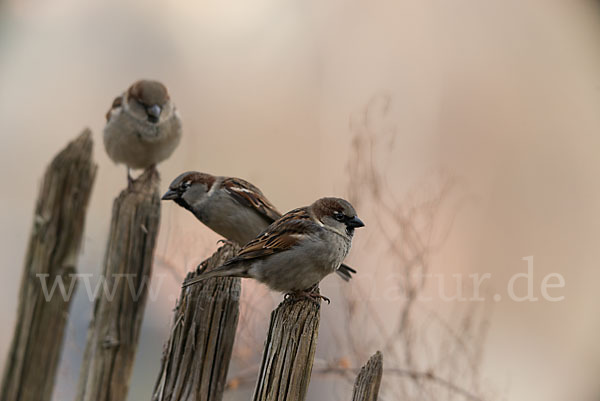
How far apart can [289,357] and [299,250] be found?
0.66 m

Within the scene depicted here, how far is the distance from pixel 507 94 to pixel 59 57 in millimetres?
2884

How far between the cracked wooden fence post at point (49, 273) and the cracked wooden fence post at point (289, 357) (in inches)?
35.4

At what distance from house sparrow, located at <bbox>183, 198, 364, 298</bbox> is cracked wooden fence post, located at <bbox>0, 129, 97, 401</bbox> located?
2.03ft

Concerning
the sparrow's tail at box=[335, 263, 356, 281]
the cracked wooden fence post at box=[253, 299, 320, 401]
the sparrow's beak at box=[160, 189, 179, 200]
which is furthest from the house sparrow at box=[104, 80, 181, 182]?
the cracked wooden fence post at box=[253, 299, 320, 401]

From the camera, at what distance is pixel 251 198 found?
10.1 feet

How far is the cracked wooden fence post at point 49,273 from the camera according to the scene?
7.39 feet

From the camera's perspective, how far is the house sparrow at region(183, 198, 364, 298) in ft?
7.57

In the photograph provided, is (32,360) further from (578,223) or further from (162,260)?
(578,223)

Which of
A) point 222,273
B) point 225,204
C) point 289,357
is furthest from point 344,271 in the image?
point 289,357

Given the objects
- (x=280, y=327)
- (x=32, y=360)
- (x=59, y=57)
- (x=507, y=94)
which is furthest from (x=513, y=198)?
(x=59, y=57)

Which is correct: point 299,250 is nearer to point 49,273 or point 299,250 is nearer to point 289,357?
point 289,357

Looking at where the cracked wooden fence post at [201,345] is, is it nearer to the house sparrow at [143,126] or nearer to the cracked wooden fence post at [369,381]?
the cracked wooden fence post at [369,381]

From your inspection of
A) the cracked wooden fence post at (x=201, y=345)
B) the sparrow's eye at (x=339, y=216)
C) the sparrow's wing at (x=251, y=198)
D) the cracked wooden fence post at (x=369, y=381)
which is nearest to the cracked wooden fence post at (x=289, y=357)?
the cracked wooden fence post at (x=369, y=381)

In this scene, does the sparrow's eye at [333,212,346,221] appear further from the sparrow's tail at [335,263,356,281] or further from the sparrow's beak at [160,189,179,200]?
the sparrow's beak at [160,189,179,200]
